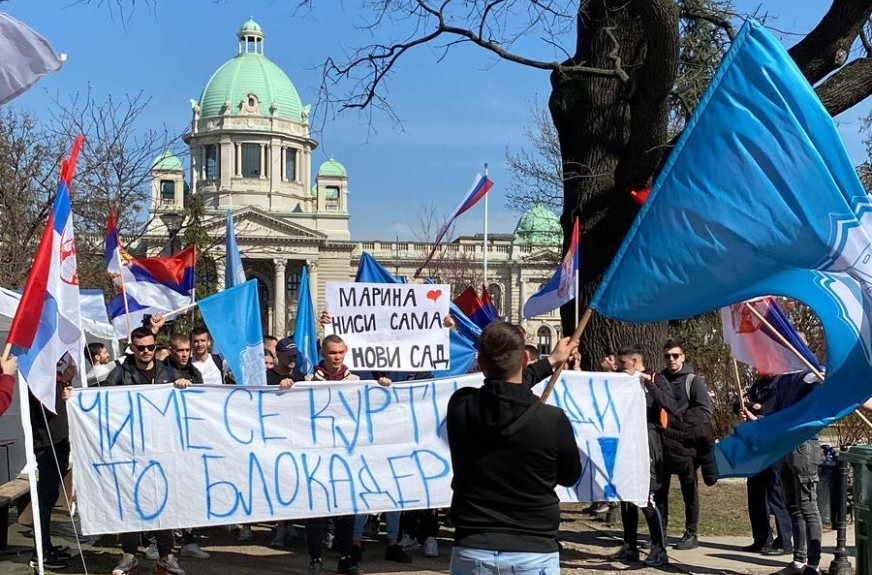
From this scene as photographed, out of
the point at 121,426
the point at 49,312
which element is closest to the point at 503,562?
the point at 49,312

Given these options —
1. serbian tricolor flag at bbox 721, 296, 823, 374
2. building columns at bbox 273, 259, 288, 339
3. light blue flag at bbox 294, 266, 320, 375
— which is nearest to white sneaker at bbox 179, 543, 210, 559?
light blue flag at bbox 294, 266, 320, 375

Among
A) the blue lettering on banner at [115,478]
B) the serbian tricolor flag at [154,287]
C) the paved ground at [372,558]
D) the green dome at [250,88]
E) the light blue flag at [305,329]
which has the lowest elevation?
the paved ground at [372,558]

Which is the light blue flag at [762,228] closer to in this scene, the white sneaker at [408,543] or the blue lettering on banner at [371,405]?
the blue lettering on banner at [371,405]

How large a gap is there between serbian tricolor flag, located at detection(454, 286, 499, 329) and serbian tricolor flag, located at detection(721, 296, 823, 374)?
408cm

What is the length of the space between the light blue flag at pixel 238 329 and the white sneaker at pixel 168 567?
1.77m

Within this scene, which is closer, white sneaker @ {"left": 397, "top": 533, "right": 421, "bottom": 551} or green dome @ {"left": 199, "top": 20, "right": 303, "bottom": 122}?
white sneaker @ {"left": 397, "top": 533, "right": 421, "bottom": 551}

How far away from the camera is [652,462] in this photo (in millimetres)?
8773

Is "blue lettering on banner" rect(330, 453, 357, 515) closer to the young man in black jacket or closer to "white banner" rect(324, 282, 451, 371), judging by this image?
"white banner" rect(324, 282, 451, 371)

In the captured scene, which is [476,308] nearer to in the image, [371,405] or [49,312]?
[371,405]

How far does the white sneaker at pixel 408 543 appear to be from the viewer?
8.96m

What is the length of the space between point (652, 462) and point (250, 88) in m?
98.4

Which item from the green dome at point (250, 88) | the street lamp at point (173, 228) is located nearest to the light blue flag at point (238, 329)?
the street lamp at point (173, 228)

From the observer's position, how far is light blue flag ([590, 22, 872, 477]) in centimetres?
514

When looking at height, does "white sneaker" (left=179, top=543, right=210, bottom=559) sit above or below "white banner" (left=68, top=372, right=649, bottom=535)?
below
